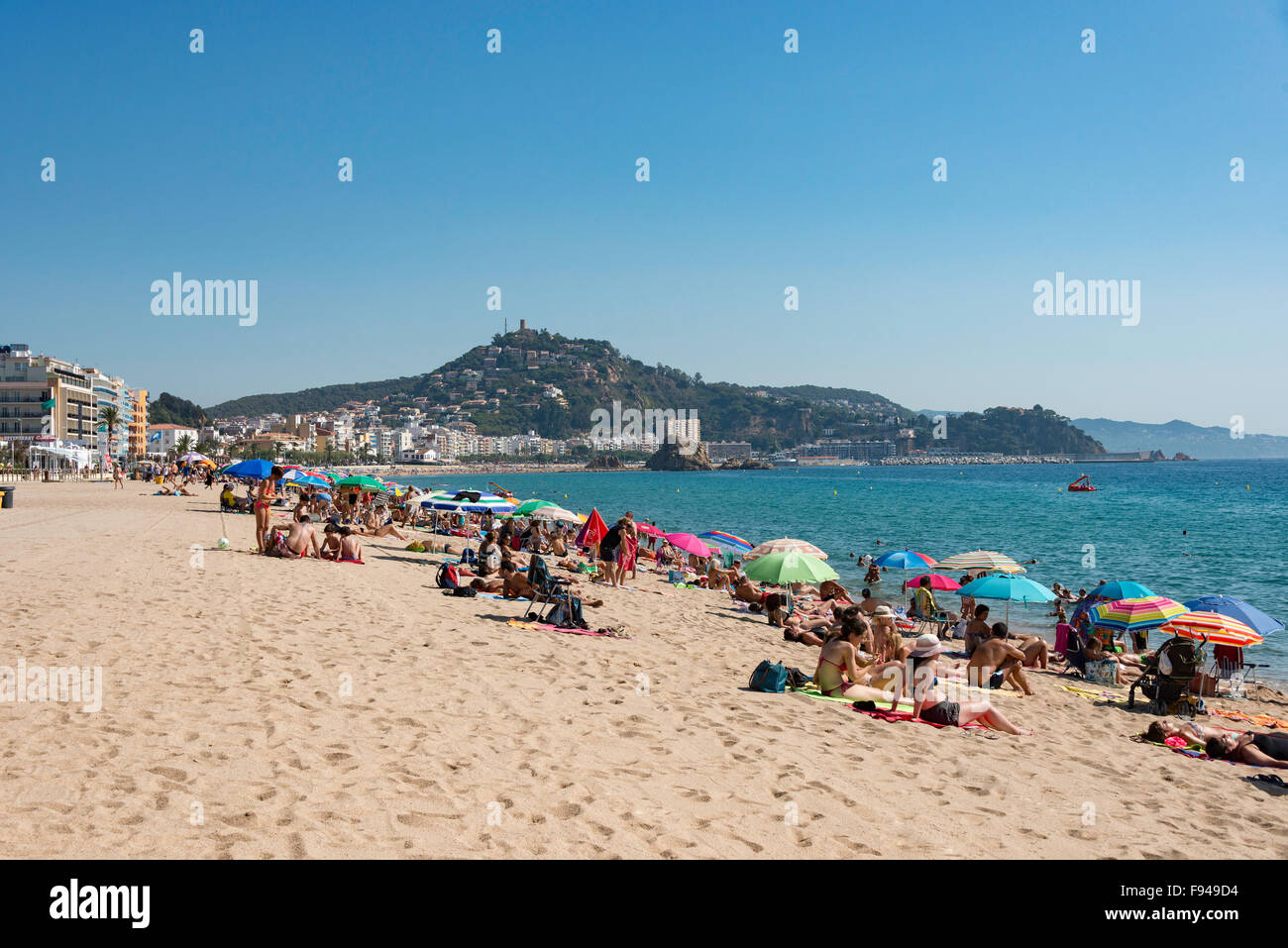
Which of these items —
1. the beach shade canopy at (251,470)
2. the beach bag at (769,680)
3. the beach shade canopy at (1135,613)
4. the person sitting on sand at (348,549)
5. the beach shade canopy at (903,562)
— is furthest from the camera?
the beach shade canopy at (251,470)

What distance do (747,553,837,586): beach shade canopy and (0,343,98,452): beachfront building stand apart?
88.8 m

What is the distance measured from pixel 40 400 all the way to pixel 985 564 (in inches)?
3999

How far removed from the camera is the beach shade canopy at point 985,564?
1388cm

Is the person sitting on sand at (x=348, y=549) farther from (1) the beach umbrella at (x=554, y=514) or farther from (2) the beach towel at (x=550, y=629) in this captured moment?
(2) the beach towel at (x=550, y=629)

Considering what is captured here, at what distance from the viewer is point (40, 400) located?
86188 millimetres

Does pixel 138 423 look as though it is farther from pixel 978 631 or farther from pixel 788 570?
pixel 978 631

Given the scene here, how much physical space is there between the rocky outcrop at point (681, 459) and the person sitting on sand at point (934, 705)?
17550 cm

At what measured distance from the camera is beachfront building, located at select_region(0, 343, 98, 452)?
85562mm

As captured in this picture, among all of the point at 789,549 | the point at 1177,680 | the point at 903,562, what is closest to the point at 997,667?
the point at 1177,680

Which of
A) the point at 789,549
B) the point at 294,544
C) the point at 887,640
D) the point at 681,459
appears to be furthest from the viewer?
the point at 681,459

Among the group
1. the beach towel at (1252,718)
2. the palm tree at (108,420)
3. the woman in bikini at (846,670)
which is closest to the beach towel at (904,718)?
the woman in bikini at (846,670)

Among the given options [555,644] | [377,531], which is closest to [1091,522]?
[377,531]
